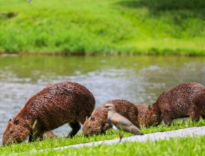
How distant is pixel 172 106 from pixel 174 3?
121ft

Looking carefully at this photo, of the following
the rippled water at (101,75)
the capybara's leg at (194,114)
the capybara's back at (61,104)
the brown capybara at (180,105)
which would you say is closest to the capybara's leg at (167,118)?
the brown capybara at (180,105)

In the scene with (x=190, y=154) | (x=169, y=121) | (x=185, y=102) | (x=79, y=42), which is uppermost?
(x=190, y=154)

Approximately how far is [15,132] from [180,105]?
4.25m

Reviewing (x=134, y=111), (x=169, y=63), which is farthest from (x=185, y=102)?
(x=169, y=63)

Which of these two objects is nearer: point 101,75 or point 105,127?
point 105,127

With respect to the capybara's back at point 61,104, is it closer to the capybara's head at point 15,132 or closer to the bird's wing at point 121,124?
the capybara's head at point 15,132

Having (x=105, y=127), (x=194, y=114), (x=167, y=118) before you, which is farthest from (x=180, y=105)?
(x=105, y=127)

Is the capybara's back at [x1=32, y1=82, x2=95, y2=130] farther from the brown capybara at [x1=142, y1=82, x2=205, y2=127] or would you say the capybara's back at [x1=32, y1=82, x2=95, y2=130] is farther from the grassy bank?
the grassy bank

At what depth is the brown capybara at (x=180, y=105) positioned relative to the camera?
10570mm

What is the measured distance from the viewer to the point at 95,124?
9.91 meters

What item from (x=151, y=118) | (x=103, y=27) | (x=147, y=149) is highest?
(x=147, y=149)

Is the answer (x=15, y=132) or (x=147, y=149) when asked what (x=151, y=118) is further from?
(x=147, y=149)

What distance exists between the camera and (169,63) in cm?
3070

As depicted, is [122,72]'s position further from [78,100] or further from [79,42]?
[78,100]
